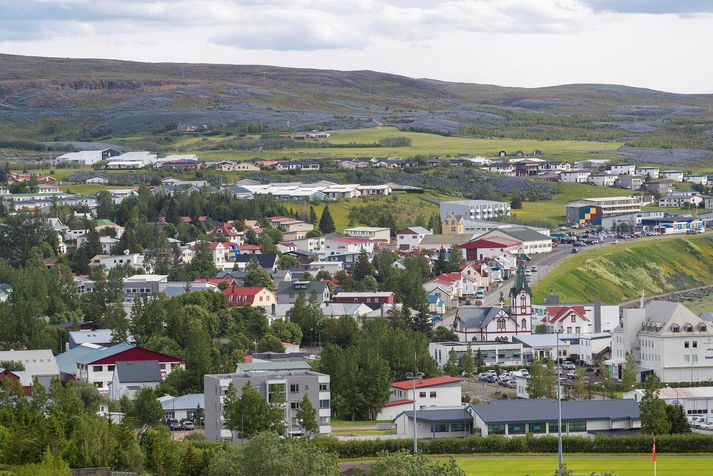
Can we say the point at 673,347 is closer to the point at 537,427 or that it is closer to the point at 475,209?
the point at 537,427

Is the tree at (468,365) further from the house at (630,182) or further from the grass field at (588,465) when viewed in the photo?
the house at (630,182)

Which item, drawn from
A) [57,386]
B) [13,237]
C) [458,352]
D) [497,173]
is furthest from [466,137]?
[57,386]

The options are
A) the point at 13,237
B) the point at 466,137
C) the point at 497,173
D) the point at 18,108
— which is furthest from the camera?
the point at 18,108

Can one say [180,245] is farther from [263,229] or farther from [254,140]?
[254,140]

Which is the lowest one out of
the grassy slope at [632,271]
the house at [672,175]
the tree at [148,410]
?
the grassy slope at [632,271]

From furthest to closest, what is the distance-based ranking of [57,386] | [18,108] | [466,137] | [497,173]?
[18,108] → [466,137] → [497,173] → [57,386]

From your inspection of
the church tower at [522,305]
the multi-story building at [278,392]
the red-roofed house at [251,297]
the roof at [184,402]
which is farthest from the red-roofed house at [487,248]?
the multi-story building at [278,392]

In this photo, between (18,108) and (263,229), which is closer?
(263,229)

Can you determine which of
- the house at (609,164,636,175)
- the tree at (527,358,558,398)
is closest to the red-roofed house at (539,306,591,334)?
the tree at (527,358,558,398)
